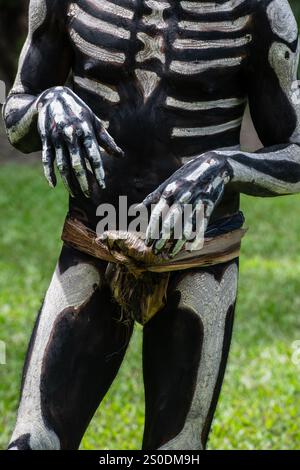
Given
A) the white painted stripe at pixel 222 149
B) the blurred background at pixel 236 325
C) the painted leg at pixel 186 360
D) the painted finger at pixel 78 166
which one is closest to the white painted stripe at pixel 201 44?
the white painted stripe at pixel 222 149

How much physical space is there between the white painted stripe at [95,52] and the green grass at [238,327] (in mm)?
2723

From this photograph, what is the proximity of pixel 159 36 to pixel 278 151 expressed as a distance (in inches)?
17.8

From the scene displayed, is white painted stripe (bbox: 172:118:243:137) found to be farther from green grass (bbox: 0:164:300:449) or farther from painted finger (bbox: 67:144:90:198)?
green grass (bbox: 0:164:300:449)

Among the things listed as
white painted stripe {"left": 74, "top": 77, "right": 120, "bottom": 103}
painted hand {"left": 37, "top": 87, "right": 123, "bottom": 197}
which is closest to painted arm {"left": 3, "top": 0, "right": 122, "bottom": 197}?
painted hand {"left": 37, "top": 87, "right": 123, "bottom": 197}

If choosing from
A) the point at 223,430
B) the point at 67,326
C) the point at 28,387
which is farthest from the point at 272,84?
the point at 223,430

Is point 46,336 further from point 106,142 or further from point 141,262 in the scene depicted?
point 106,142

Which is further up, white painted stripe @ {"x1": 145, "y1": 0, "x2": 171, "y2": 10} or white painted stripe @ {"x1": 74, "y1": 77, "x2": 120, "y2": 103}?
white painted stripe @ {"x1": 145, "y1": 0, "x2": 171, "y2": 10}

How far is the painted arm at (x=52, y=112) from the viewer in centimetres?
289

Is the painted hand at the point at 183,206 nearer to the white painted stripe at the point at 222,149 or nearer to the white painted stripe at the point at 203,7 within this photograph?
the white painted stripe at the point at 222,149

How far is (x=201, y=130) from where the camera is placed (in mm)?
3213

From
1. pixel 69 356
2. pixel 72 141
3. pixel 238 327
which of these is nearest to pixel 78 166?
pixel 72 141

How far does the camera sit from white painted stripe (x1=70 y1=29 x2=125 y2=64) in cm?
315

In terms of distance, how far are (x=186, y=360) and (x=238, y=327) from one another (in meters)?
4.65

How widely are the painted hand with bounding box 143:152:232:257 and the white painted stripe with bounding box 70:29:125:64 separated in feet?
1.35
